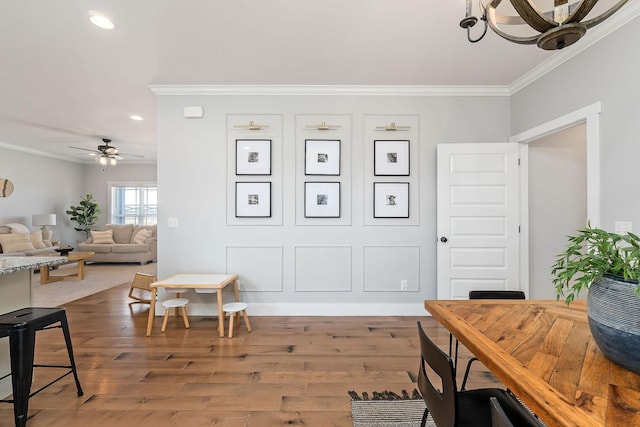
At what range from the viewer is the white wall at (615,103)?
2.07m

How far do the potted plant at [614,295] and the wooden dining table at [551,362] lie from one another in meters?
0.08

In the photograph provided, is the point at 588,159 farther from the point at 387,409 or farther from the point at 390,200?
the point at 387,409

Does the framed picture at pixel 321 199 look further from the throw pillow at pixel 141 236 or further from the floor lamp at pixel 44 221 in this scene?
the floor lamp at pixel 44 221

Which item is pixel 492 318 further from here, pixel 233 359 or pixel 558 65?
pixel 558 65

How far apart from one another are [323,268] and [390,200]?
1117mm

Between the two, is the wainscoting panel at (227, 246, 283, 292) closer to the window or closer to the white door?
the white door

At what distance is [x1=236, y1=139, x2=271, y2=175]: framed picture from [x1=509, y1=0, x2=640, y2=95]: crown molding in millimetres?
2843

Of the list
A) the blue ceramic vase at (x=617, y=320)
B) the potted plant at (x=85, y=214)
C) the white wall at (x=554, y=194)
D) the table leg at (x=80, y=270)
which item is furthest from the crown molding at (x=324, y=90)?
the potted plant at (x=85, y=214)

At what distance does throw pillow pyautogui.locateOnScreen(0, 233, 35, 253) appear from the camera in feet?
18.1

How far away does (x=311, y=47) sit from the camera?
8.63 ft

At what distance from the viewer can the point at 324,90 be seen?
3445 millimetres

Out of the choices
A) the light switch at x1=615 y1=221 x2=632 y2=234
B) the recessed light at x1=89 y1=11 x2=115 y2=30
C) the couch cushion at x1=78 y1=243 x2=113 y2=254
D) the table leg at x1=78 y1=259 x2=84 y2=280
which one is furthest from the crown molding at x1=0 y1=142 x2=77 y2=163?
the light switch at x1=615 y1=221 x2=632 y2=234

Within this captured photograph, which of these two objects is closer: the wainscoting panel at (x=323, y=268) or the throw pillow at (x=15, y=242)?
the wainscoting panel at (x=323, y=268)

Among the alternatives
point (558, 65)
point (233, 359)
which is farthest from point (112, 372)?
point (558, 65)
